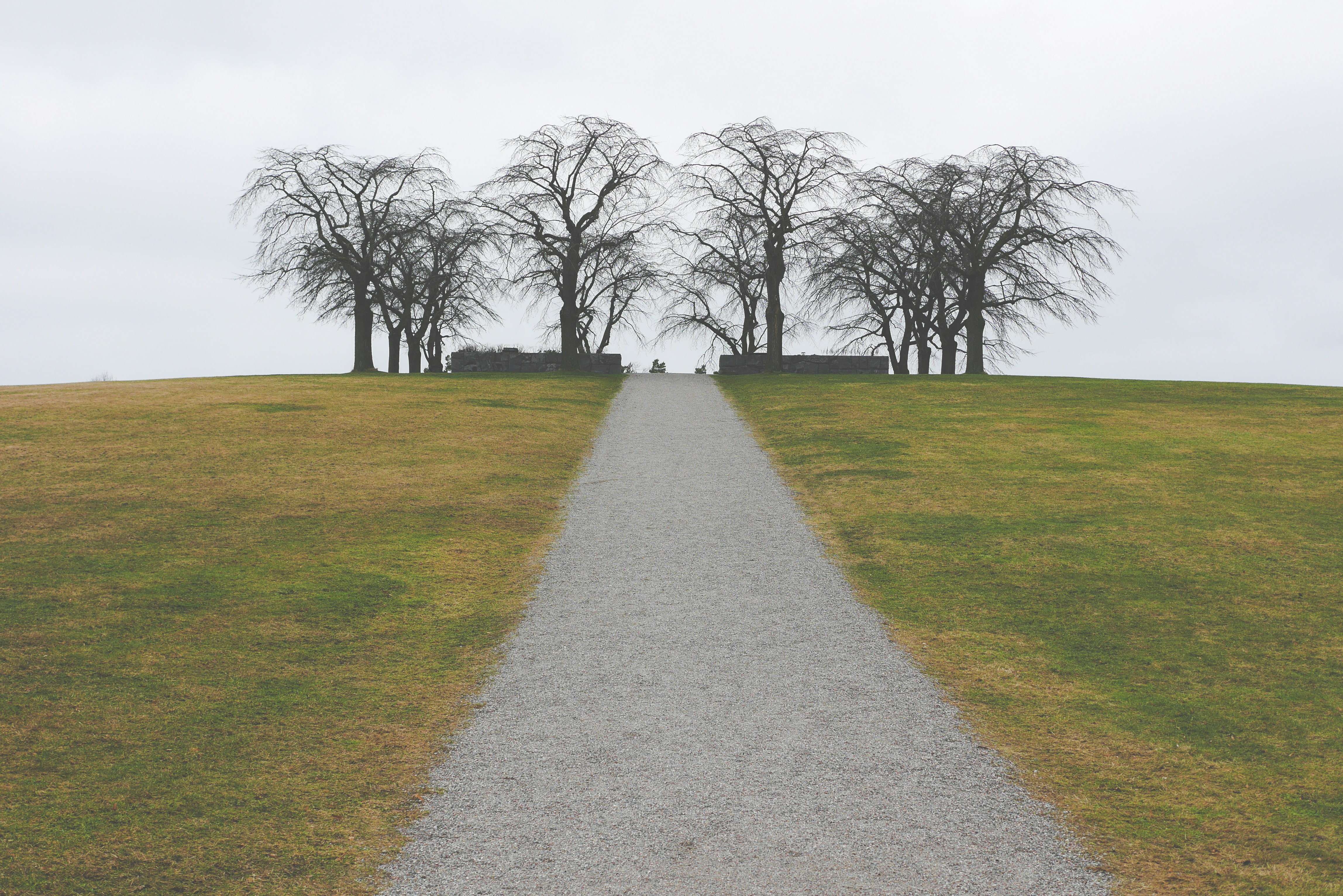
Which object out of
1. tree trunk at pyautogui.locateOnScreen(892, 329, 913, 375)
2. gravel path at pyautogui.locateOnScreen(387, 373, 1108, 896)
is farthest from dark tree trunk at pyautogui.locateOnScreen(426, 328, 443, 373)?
gravel path at pyautogui.locateOnScreen(387, 373, 1108, 896)

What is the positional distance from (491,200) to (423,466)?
22467mm

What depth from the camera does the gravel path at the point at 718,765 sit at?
206 inches

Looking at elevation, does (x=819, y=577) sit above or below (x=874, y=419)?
below

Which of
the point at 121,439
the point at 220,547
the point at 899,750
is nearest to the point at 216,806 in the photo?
the point at 899,750

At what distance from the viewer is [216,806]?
6.00m

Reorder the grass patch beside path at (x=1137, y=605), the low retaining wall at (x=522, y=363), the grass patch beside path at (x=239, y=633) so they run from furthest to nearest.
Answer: the low retaining wall at (x=522, y=363) → the grass patch beside path at (x=1137, y=605) → the grass patch beside path at (x=239, y=633)

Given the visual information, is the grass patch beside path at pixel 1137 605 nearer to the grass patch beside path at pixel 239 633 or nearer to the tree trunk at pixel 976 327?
the grass patch beside path at pixel 239 633

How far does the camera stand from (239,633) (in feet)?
30.2

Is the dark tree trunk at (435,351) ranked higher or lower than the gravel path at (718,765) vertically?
higher

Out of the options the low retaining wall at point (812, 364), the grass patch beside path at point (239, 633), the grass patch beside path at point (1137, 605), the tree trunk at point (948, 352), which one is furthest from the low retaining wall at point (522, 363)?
the grass patch beside path at point (239, 633)

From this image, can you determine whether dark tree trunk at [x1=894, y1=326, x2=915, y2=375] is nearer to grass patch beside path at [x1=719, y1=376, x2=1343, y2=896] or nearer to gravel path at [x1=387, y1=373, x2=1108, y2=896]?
grass patch beside path at [x1=719, y1=376, x2=1343, y2=896]

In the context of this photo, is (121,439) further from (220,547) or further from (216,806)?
(216,806)

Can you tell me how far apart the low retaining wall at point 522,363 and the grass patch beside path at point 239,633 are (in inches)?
842

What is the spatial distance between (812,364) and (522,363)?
1272cm
